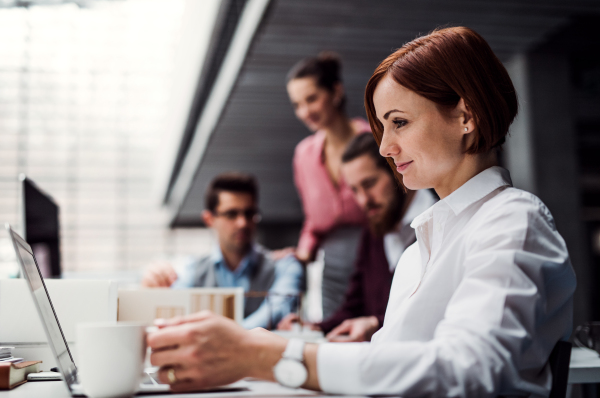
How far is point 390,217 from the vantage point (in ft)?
7.49

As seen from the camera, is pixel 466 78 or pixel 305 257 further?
pixel 305 257

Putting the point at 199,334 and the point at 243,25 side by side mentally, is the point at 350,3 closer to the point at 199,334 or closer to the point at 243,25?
the point at 243,25

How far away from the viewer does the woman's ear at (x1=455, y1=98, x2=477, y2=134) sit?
920 millimetres

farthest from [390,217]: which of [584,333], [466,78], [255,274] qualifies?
[466,78]

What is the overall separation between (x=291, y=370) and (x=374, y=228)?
1.69 metres

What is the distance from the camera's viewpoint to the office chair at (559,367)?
0.79 meters

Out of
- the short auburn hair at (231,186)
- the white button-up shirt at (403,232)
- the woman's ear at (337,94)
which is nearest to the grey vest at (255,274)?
the short auburn hair at (231,186)

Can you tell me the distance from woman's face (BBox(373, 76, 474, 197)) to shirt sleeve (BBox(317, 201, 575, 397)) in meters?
0.22

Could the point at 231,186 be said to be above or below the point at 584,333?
Answer: above

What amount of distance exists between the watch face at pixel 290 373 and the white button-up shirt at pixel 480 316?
3 cm

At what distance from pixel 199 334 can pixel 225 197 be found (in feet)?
Result: 9.44

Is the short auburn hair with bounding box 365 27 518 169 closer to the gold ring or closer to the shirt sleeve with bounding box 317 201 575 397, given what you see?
the shirt sleeve with bounding box 317 201 575 397

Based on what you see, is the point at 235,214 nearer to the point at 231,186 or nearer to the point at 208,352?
the point at 231,186

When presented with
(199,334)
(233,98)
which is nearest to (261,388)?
(199,334)
